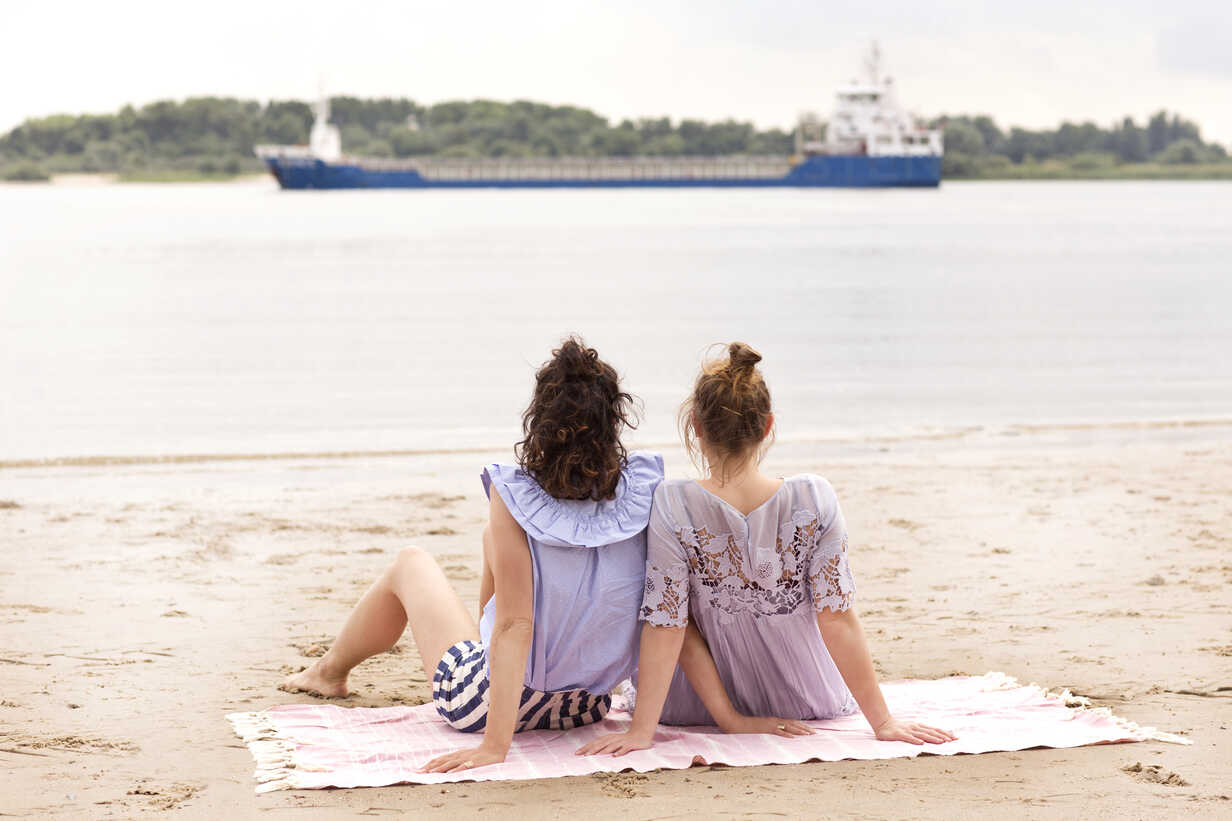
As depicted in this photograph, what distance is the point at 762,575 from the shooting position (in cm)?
294

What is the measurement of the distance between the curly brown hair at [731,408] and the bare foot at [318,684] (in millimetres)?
1189

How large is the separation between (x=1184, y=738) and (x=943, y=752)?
54 cm

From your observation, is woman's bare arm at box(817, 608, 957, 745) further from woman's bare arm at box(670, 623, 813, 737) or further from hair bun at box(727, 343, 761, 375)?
hair bun at box(727, 343, 761, 375)

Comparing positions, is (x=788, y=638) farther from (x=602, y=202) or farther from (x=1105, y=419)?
(x=602, y=202)

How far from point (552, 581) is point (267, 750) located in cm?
73

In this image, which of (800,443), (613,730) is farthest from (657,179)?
(613,730)

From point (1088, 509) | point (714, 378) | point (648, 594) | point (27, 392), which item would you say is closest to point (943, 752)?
point (648, 594)

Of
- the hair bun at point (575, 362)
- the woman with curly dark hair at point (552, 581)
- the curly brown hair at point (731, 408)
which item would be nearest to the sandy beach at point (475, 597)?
the woman with curly dark hair at point (552, 581)

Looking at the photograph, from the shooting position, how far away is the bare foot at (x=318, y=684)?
348 cm

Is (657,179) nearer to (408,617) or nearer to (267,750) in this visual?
(408,617)

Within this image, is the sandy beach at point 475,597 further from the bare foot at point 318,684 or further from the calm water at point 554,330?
the calm water at point 554,330

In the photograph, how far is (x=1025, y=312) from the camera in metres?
19.2

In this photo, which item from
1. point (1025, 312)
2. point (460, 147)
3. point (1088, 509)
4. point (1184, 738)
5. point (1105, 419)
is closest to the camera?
point (1184, 738)

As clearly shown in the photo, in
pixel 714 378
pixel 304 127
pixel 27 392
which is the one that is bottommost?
pixel 27 392
